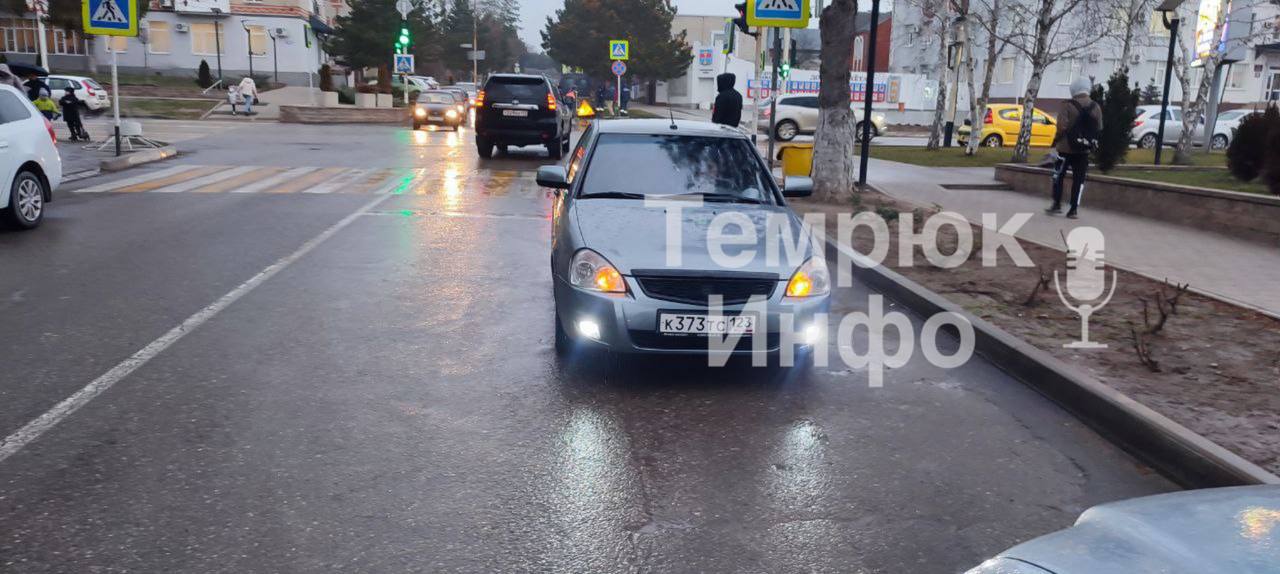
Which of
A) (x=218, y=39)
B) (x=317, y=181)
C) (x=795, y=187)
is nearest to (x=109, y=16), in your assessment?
(x=317, y=181)

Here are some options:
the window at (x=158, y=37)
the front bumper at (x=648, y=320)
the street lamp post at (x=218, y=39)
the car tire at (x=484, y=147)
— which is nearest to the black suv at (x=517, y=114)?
the car tire at (x=484, y=147)

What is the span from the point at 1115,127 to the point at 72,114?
2339 cm

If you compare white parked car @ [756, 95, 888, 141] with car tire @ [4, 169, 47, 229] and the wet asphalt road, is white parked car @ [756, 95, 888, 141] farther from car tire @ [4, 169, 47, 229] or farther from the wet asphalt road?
the wet asphalt road

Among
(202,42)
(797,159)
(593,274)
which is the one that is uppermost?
(202,42)

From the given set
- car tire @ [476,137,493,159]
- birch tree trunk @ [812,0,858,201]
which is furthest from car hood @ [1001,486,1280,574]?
car tire @ [476,137,493,159]

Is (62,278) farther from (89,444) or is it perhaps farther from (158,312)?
(89,444)

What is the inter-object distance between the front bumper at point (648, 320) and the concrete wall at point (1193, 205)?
8.27m

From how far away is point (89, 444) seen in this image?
4.48m

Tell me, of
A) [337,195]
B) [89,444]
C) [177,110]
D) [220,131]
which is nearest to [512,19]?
[177,110]

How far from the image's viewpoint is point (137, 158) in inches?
746

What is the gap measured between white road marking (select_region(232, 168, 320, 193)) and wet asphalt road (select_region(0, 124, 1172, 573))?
7.01m

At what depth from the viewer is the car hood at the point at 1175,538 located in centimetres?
208

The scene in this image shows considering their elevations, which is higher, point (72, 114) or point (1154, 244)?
point (72, 114)

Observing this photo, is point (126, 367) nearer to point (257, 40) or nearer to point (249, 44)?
point (249, 44)
